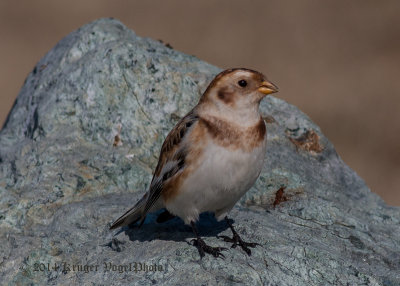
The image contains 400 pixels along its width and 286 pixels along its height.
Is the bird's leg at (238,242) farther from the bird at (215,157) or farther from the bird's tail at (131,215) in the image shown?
the bird's tail at (131,215)

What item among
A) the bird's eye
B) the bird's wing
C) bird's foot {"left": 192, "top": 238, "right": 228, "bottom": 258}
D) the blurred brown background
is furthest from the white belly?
the blurred brown background

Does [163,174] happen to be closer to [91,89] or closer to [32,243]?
[32,243]

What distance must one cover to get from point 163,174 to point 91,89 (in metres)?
1.50

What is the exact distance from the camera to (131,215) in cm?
495

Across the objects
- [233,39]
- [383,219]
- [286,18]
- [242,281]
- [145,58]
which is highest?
[286,18]

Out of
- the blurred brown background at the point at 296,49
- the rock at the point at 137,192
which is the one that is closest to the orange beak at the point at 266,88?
the rock at the point at 137,192

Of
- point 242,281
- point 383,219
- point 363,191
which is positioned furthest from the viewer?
point 363,191

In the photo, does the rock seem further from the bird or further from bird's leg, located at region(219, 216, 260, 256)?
the bird

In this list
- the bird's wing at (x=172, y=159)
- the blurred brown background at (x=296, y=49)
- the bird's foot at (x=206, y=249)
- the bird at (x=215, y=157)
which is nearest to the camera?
the bird's foot at (x=206, y=249)

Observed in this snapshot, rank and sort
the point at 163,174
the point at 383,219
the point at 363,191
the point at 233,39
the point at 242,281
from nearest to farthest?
the point at 242,281, the point at 163,174, the point at 383,219, the point at 363,191, the point at 233,39

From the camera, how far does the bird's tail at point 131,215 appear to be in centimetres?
491

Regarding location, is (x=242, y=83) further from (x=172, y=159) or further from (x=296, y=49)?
(x=296, y=49)

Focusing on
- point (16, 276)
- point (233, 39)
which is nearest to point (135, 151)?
point (16, 276)

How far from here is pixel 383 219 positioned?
5.56 meters
